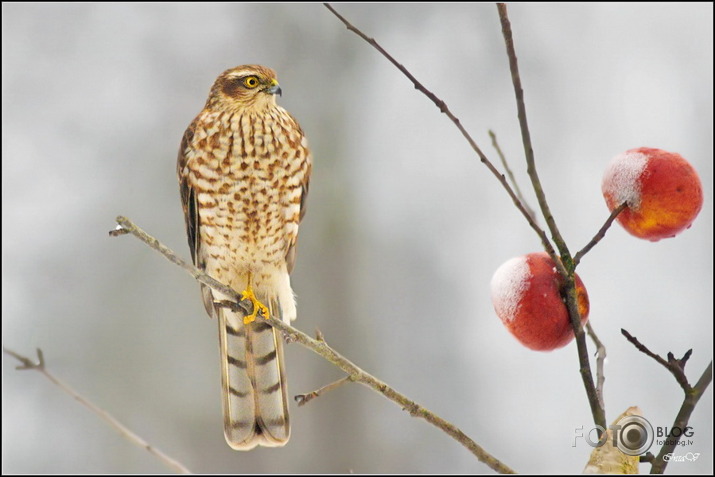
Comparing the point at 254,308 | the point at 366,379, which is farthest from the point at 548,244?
the point at 254,308

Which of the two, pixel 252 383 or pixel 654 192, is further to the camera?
pixel 252 383

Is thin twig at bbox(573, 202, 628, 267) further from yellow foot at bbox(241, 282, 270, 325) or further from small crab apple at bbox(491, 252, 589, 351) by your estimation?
yellow foot at bbox(241, 282, 270, 325)

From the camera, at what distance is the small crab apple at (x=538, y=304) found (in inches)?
60.7

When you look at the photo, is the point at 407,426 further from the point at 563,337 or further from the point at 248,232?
the point at 563,337

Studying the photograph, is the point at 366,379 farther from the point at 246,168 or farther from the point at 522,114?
the point at 246,168

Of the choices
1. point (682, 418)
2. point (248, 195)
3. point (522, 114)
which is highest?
point (248, 195)

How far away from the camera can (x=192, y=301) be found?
688 centimetres

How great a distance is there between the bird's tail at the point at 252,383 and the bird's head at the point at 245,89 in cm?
68

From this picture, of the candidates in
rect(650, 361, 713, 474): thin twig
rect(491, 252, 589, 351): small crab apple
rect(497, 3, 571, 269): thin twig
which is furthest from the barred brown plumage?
rect(650, 361, 713, 474): thin twig

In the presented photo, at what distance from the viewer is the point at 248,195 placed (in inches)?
103

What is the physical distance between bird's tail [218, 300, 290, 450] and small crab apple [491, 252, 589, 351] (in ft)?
3.04

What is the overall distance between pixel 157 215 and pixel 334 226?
1490 millimetres

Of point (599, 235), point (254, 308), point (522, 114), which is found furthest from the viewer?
point (254, 308)

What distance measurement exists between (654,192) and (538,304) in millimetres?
311
